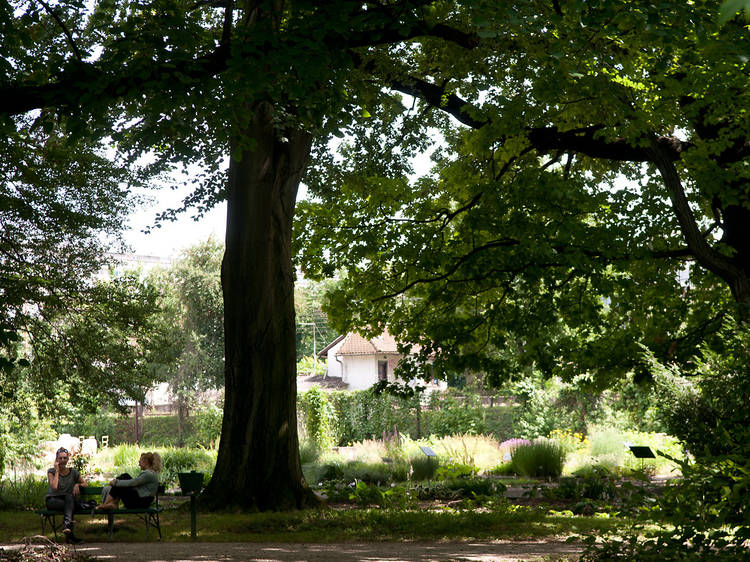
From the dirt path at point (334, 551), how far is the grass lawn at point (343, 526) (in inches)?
17.0

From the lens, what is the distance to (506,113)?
10.1m

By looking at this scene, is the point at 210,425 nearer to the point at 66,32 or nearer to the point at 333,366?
the point at 66,32

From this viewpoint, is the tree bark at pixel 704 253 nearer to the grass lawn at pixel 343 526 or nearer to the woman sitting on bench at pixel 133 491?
the grass lawn at pixel 343 526

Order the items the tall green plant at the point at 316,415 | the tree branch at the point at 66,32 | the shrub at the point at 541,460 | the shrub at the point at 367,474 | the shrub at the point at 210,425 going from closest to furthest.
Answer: the tree branch at the point at 66,32 → the shrub at the point at 367,474 → the shrub at the point at 541,460 → the tall green plant at the point at 316,415 → the shrub at the point at 210,425

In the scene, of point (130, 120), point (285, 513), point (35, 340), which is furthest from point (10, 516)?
point (130, 120)

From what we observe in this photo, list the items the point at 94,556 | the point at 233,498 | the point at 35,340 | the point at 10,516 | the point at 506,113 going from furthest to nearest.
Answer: the point at 35,340 < the point at 10,516 < the point at 233,498 < the point at 506,113 < the point at 94,556

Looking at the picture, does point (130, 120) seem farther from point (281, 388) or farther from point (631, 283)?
point (631, 283)

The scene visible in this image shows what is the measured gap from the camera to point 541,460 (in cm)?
1650

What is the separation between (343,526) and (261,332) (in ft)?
10.1

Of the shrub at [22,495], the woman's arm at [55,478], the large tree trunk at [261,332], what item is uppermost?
the large tree trunk at [261,332]

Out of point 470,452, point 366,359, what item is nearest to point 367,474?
point 470,452

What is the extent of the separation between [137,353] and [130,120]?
4861 mm

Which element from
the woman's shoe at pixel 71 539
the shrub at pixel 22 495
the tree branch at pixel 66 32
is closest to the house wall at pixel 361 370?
the shrub at pixel 22 495

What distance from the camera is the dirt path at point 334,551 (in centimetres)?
724
